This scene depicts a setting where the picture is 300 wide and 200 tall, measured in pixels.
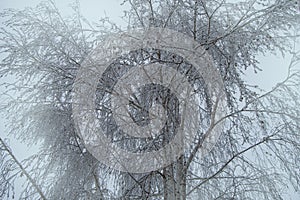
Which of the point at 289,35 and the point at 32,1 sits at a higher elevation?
the point at 32,1

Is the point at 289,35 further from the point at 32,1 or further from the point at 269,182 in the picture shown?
the point at 32,1

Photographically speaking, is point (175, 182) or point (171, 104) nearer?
point (175, 182)

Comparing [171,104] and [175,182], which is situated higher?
[171,104]

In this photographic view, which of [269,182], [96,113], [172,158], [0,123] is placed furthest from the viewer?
[0,123]

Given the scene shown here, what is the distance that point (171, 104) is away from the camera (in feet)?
11.6

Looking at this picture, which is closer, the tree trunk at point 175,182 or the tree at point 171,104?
the tree at point 171,104

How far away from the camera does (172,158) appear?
3348 millimetres

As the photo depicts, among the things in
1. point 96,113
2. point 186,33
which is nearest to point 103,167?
point 96,113

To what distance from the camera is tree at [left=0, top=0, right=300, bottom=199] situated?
3.10m

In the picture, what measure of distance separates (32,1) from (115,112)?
4.41 feet

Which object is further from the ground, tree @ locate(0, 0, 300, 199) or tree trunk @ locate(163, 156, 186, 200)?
tree @ locate(0, 0, 300, 199)

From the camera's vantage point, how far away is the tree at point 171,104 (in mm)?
3096

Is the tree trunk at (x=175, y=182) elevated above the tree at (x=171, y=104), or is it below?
below

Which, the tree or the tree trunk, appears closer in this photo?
the tree
